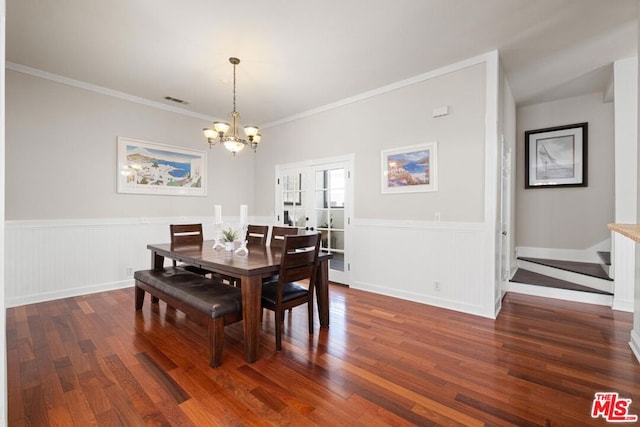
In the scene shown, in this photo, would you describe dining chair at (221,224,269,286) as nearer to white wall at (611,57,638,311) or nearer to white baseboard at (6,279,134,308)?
white baseboard at (6,279,134,308)

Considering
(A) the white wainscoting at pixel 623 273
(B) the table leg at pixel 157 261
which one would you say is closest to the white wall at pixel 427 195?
(A) the white wainscoting at pixel 623 273

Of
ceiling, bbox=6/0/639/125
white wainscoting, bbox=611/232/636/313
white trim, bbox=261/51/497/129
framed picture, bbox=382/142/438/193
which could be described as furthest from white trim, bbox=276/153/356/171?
white wainscoting, bbox=611/232/636/313

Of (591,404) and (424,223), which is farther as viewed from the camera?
(424,223)

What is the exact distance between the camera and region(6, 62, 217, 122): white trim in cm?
342

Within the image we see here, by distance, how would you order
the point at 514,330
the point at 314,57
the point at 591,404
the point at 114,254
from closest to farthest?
the point at 591,404 < the point at 514,330 < the point at 314,57 < the point at 114,254

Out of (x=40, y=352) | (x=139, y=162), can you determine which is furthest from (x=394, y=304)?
(x=139, y=162)

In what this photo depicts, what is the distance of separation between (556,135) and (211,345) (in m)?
5.63

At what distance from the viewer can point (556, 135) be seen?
15.0 ft

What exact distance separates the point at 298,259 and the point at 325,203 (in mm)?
2311

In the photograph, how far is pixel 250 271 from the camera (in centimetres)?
214

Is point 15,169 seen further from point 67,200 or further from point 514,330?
point 514,330

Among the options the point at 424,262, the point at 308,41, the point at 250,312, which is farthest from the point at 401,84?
the point at 250,312

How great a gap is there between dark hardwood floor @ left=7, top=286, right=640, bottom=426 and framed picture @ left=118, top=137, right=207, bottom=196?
195cm

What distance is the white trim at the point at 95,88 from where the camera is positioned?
3420 mm
